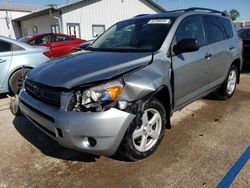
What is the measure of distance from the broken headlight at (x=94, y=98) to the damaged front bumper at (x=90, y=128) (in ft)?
0.22

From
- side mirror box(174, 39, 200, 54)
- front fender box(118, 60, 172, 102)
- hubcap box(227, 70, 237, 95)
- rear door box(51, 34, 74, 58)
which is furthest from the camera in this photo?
rear door box(51, 34, 74, 58)

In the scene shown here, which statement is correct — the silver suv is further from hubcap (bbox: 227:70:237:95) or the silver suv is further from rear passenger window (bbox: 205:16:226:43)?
hubcap (bbox: 227:70:237:95)

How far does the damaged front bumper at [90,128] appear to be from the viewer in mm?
2703

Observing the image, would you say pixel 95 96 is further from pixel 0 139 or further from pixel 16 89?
pixel 16 89

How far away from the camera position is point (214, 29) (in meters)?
4.90

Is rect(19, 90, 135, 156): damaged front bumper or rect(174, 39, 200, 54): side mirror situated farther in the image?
rect(174, 39, 200, 54): side mirror

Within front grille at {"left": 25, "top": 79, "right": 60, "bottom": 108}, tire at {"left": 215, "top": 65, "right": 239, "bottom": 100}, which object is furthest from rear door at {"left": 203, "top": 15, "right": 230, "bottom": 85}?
front grille at {"left": 25, "top": 79, "right": 60, "bottom": 108}

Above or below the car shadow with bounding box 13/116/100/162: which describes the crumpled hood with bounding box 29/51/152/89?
above

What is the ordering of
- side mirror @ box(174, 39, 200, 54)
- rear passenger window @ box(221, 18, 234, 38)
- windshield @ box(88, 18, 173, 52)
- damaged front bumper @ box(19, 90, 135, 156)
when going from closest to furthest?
damaged front bumper @ box(19, 90, 135, 156) < side mirror @ box(174, 39, 200, 54) < windshield @ box(88, 18, 173, 52) < rear passenger window @ box(221, 18, 234, 38)

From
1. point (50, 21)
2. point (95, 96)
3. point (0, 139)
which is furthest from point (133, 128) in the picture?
point (50, 21)

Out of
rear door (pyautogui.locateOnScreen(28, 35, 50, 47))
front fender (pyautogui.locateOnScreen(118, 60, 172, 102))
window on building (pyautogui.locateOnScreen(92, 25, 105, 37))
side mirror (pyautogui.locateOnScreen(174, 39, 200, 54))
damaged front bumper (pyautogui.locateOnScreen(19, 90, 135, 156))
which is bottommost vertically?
window on building (pyautogui.locateOnScreen(92, 25, 105, 37))

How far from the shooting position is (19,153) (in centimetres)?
363

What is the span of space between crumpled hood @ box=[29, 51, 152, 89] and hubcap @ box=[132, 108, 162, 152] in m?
0.60

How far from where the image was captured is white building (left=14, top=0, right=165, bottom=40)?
18067 mm
